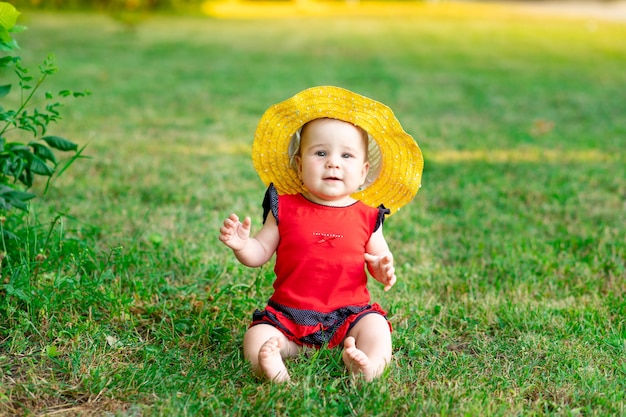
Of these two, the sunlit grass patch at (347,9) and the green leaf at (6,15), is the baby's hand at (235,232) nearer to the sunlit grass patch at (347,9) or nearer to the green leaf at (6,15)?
the green leaf at (6,15)

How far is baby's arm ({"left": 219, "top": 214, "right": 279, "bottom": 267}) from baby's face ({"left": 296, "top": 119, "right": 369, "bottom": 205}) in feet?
0.77

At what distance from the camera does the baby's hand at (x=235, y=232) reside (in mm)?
2488

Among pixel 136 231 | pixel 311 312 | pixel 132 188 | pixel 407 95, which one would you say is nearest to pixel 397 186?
pixel 311 312

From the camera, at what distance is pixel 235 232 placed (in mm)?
2537

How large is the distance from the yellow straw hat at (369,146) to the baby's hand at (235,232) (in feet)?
0.99

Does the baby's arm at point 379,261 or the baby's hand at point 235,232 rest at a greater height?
the baby's hand at point 235,232

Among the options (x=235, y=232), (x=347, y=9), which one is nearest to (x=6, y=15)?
(x=235, y=232)

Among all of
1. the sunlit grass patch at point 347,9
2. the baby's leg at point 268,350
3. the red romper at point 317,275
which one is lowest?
the sunlit grass patch at point 347,9

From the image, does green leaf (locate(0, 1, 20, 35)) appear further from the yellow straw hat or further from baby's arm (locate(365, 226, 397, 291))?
baby's arm (locate(365, 226, 397, 291))

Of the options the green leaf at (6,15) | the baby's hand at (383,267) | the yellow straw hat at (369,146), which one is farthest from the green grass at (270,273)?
the green leaf at (6,15)

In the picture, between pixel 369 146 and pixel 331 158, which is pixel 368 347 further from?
pixel 369 146

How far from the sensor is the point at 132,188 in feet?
15.0

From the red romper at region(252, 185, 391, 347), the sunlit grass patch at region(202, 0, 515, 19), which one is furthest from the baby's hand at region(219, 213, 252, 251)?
the sunlit grass patch at region(202, 0, 515, 19)

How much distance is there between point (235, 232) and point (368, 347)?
2.07 feet
